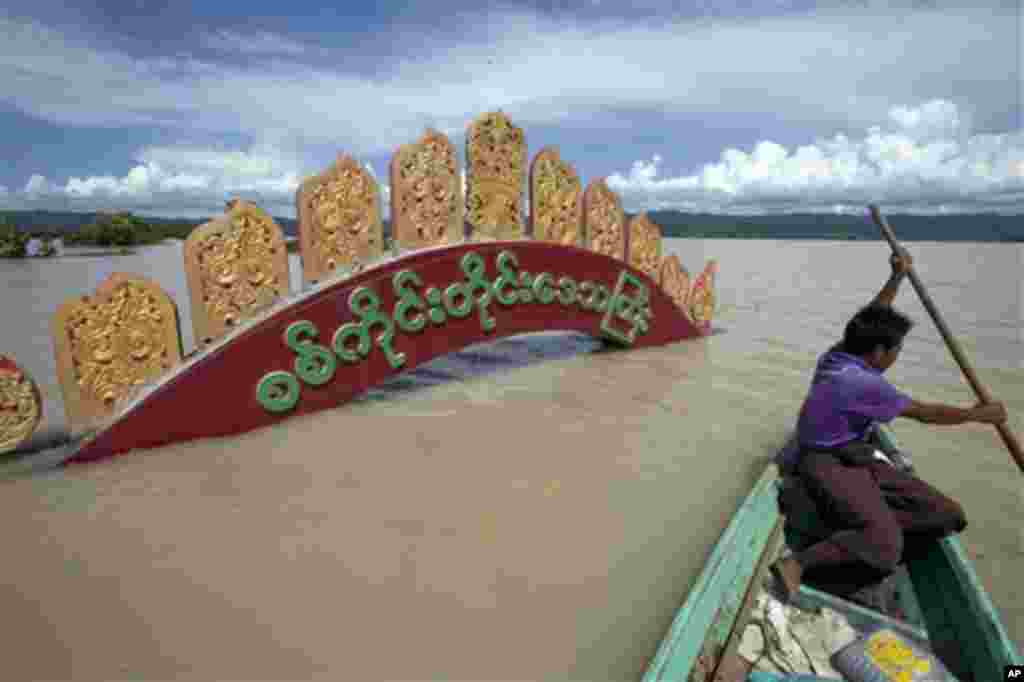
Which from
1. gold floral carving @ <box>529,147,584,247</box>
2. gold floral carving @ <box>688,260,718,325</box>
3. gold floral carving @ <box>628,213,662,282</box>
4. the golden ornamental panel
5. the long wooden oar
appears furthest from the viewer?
gold floral carving @ <box>688,260,718,325</box>

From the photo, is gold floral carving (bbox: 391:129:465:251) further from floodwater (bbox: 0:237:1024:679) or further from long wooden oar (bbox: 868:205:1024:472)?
long wooden oar (bbox: 868:205:1024:472)

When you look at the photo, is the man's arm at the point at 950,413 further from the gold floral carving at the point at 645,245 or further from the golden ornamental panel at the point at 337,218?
the gold floral carving at the point at 645,245

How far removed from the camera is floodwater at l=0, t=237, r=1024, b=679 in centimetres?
220

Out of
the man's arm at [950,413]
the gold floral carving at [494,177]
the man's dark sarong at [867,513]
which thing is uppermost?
the gold floral carving at [494,177]

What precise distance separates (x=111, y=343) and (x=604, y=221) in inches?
205

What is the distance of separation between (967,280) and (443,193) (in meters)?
21.5

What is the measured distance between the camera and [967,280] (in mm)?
18984

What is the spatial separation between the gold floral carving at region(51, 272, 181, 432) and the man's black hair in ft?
14.1

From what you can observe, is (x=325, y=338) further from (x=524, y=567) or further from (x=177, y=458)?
(x=524, y=567)

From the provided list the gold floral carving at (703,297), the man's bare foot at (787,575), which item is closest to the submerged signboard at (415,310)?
the gold floral carving at (703,297)

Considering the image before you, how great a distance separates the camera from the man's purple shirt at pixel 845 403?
8.38 ft

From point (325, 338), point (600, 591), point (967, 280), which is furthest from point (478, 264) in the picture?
point (967, 280)

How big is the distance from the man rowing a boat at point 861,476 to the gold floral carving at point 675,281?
5.16 metres

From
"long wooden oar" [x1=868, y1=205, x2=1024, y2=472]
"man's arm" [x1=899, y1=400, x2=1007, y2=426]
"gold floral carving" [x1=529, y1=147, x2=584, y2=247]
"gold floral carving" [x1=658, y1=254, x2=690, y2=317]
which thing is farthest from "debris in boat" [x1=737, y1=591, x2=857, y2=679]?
"gold floral carving" [x1=658, y1=254, x2=690, y2=317]
